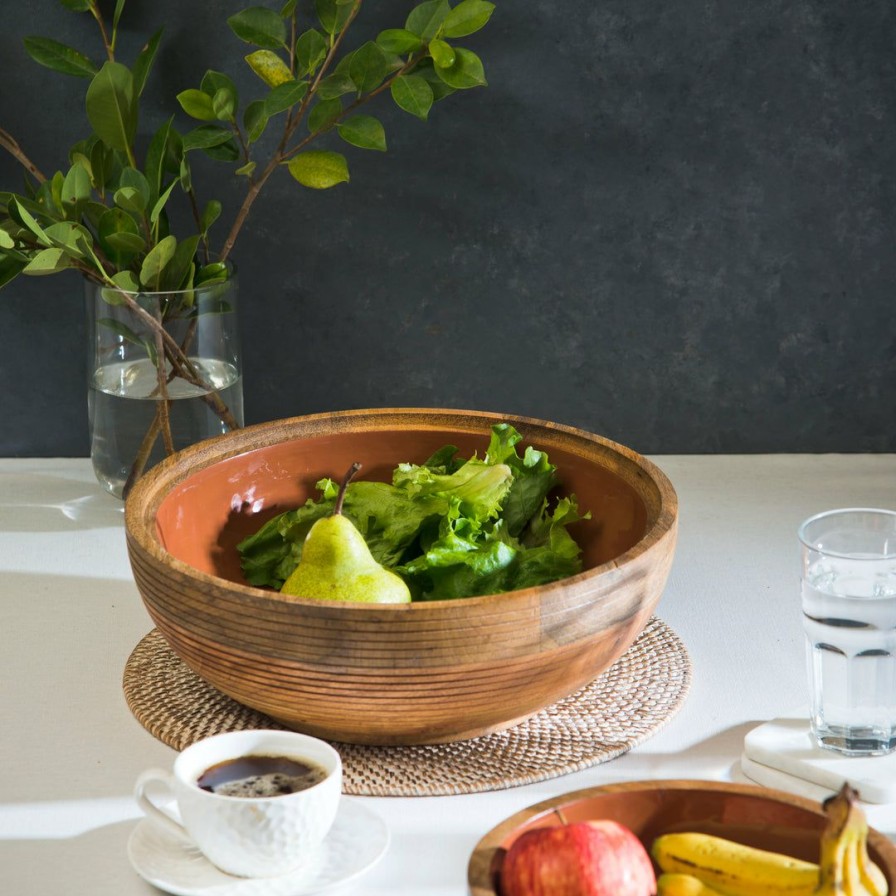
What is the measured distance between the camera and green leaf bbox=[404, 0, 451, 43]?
1.35 metres

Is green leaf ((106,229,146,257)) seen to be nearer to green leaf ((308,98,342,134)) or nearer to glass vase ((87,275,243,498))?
glass vase ((87,275,243,498))

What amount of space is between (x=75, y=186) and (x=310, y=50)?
0.28 metres

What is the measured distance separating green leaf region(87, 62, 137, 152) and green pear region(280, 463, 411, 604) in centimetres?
60

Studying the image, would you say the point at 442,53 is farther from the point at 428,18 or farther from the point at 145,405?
the point at 145,405

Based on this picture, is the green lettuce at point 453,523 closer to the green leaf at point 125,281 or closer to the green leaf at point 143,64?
the green leaf at point 125,281

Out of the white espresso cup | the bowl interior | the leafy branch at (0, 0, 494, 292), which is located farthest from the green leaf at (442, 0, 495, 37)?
the white espresso cup

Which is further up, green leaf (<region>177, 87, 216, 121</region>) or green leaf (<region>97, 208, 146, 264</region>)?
green leaf (<region>177, 87, 216, 121</region>)

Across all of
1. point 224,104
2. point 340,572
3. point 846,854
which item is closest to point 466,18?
point 224,104

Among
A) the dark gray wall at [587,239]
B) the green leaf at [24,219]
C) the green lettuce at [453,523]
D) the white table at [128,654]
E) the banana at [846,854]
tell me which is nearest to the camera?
the banana at [846,854]

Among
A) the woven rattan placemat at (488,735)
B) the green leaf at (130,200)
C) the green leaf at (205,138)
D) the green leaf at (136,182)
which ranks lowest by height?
the woven rattan placemat at (488,735)

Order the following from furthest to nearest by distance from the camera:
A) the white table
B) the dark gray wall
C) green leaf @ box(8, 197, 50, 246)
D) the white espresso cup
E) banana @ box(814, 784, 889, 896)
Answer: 1. the dark gray wall
2. green leaf @ box(8, 197, 50, 246)
3. the white table
4. the white espresso cup
5. banana @ box(814, 784, 889, 896)

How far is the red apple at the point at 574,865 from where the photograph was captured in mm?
671

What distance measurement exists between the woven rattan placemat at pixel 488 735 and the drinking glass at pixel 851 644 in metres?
0.13

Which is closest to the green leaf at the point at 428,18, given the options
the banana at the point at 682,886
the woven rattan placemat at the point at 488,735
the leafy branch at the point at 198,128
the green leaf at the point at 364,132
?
the leafy branch at the point at 198,128
